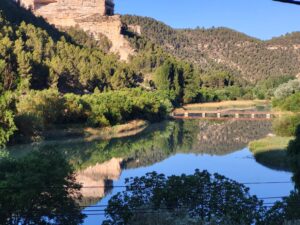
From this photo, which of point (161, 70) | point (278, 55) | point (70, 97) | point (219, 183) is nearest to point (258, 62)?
point (278, 55)

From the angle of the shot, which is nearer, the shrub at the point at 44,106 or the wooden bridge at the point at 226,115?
the shrub at the point at 44,106

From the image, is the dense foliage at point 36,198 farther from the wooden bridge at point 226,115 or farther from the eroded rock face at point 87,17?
the eroded rock face at point 87,17

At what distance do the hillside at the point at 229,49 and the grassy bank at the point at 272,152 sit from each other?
103 m

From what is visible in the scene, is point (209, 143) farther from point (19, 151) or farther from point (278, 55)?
point (278, 55)

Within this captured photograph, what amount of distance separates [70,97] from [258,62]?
348 feet

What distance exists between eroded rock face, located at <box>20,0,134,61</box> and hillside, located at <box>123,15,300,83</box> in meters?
17.7

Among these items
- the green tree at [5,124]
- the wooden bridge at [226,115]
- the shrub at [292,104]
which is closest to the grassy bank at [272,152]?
the shrub at [292,104]

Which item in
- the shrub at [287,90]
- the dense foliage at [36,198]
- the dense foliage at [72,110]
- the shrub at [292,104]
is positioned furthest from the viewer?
the shrub at [287,90]

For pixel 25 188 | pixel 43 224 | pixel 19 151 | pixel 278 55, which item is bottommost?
pixel 19 151

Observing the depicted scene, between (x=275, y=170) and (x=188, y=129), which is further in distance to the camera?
(x=188, y=129)

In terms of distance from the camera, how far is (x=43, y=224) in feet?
42.0

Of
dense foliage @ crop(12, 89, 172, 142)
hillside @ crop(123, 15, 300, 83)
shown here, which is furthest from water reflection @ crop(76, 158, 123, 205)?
hillside @ crop(123, 15, 300, 83)

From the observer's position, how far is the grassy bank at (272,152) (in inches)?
1243

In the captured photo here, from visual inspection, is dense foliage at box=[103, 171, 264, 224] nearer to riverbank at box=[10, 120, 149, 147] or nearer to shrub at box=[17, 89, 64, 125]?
riverbank at box=[10, 120, 149, 147]
